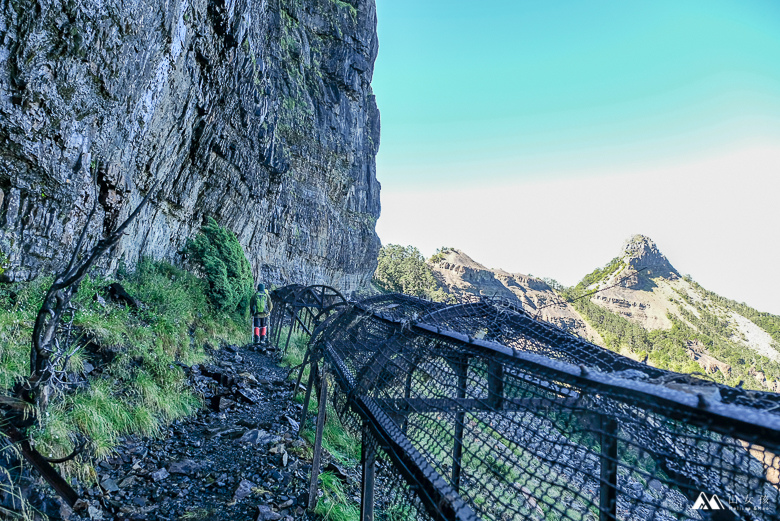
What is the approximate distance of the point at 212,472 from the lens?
354 centimetres

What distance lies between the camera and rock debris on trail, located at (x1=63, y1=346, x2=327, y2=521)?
2.89 metres

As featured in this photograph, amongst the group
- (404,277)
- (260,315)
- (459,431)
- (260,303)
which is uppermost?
(404,277)

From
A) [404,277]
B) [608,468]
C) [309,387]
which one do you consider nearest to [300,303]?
[309,387]

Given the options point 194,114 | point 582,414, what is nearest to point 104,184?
point 194,114

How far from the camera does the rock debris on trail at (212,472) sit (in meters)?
2.89

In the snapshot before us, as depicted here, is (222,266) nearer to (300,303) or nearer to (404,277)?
(300,303)

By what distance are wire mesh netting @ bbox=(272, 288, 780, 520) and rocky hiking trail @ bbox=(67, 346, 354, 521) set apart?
1217mm

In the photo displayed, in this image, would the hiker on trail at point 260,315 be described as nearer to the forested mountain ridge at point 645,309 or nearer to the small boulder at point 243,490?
the small boulder at point 243,490

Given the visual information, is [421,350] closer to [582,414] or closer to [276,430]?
[582,414]

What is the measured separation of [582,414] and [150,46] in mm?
8773

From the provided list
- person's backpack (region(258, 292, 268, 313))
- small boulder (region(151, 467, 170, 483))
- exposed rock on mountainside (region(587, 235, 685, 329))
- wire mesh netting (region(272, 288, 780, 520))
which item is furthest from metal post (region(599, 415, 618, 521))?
exposed rock on mountainside (region(587, 235, 685, 329))

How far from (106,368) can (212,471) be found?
6.66 feet

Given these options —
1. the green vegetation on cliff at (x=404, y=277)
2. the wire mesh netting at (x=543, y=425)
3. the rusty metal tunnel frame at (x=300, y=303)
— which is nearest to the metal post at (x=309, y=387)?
the wire mesh netting at (x=543, y=425)

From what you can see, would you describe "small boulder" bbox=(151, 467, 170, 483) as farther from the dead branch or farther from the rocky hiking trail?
the dead branch
